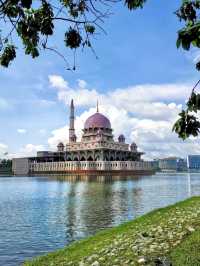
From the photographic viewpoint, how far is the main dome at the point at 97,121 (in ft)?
565

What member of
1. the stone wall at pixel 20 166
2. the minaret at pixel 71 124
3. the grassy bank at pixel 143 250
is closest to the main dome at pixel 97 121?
the minaret at pixel 71 124

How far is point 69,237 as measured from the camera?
2075 centimetres

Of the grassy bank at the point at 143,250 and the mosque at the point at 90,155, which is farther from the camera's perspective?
the mosque at the point at 90,155

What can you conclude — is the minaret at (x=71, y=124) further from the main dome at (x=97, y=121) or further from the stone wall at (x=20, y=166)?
the stone wall at (x=20, y=166)

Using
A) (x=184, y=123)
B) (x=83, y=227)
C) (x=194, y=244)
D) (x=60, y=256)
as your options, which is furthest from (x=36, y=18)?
(x=83, y=227)

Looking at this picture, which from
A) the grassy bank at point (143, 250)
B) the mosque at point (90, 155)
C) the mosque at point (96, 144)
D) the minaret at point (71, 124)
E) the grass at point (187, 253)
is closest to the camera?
the grass at point (187, 253)

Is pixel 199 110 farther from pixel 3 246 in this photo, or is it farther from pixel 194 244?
pixel 3 246

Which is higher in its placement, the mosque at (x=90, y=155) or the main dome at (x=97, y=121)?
the main dome at (x=97, y=121)

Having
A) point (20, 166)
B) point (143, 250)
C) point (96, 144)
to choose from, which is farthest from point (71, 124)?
point (143, 250)

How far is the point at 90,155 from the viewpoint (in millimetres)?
173375

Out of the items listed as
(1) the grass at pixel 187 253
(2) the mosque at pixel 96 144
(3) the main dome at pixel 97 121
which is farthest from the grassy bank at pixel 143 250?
(3) the main dome at pixel 97 121

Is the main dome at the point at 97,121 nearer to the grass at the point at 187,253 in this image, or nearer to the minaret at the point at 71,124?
A: the minaret at the point at 71,124

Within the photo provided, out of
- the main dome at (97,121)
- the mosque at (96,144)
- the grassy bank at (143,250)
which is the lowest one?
the grassy bank at (143,250)

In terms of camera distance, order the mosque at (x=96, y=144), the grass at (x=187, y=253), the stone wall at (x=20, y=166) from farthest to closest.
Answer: the stone wall at (x=20, y=166), the mosque at (x=96, y=144), the grass at (x=187, y=253)
